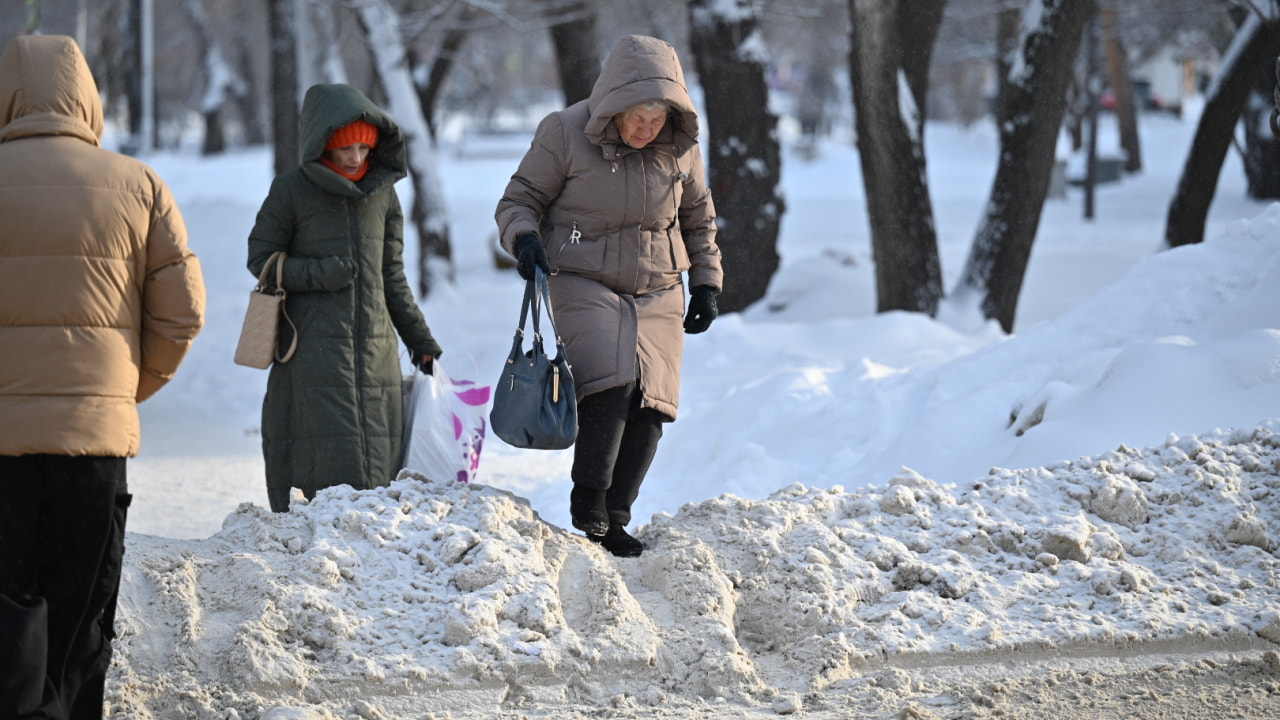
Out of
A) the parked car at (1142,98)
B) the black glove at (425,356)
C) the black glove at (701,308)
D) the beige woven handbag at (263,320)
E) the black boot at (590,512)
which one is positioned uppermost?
the black glove at (701,308)

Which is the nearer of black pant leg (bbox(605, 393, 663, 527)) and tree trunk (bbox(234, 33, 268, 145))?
black pant leg (bbox(605, 393, 663, 527))

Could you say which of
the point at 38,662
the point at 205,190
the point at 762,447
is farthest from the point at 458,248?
the point at 38,662

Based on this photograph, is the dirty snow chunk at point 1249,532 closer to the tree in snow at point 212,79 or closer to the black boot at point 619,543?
the black boot at point 619,543

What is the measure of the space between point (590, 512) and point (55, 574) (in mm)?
1638

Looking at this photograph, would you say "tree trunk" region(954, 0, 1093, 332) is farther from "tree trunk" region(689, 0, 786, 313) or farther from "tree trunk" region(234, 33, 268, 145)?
"tree trunk" region(234, 33, 268, 145)

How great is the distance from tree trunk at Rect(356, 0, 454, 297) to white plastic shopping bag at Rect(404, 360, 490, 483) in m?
8.46

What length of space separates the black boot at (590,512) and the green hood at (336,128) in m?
1.35

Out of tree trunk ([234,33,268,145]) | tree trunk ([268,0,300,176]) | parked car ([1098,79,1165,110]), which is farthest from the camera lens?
parked car ([1098,79,1165,110])

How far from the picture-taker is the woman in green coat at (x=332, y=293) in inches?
183

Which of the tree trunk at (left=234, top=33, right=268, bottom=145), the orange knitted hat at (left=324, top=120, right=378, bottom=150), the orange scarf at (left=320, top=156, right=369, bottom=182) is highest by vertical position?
the orange knitted hat at (left=324, top=120, right=378, bottom=150)

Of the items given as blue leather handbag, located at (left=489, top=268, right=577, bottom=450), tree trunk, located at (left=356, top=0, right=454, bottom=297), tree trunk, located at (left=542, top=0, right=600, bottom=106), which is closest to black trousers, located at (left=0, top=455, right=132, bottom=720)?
blue leather handbag, located at (left=489, top=268, right=577, bottom=450)

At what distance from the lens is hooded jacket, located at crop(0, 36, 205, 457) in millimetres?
2930

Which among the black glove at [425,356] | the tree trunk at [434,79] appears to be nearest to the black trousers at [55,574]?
the black glove at [425,356]

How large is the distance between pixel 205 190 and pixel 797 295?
15901 mm
